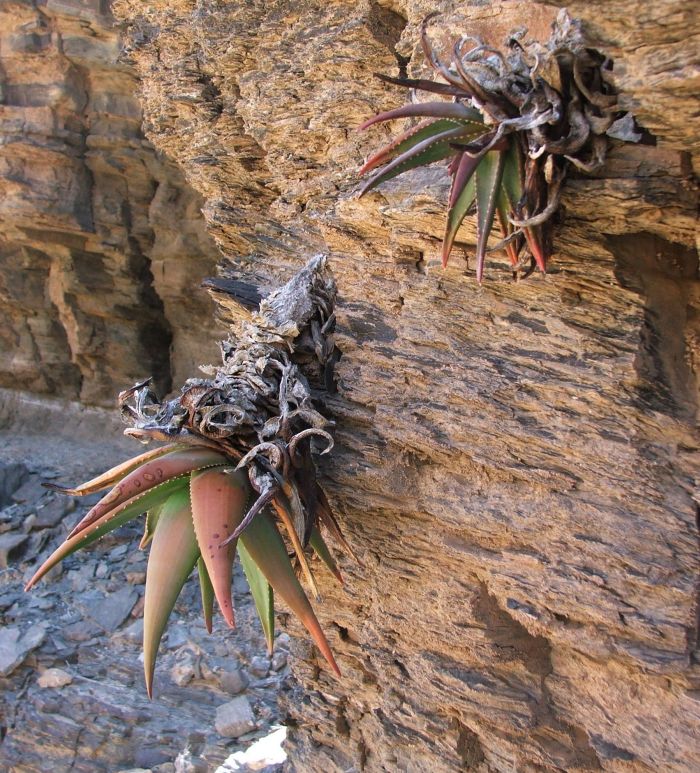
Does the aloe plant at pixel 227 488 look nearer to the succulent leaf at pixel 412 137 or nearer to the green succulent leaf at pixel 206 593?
the green succulent leaf at pixel 206 593

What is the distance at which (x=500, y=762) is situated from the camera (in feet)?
8.28

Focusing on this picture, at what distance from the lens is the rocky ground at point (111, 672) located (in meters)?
4.61

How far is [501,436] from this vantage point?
7.29 ft

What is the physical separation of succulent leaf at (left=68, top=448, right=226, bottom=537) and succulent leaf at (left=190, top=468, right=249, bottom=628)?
4 centimetres

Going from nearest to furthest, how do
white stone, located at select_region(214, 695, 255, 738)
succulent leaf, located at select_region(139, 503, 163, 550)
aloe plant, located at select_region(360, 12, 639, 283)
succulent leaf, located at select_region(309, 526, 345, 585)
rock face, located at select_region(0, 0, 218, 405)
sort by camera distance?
aloe plant, located at select_region(360, 12, 639, 283) < succulent leaf, located at select_region(139, 503, 163, 550) < succulent leaf, located at select_region(309, 526, 345, 585) < white stone, located at select_region(214, 695, 255, 738) < rock face, located at select_region(0, 0, 218, 405)

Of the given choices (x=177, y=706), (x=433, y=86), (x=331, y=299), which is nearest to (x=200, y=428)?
(x=331, y=299)

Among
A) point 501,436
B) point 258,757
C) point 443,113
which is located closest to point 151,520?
point 501,436

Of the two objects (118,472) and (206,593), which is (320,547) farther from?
(118,472)

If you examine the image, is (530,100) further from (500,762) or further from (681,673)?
(500,762)

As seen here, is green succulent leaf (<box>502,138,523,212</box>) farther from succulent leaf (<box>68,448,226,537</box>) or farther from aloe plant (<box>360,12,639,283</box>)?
succulent leaf (<box>68,448,226,537</box>)

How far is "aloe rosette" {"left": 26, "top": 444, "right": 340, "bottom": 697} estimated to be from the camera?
78.9 inches

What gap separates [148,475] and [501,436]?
3.45ft

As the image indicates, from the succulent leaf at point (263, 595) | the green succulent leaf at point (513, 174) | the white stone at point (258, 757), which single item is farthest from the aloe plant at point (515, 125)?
the white stone at point (258, 757)

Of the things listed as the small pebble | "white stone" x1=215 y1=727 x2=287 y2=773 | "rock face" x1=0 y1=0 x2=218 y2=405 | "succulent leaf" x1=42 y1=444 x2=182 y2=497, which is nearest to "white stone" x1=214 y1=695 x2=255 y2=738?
"white stone" x1=215 y1=727 x2=287 y2=773
